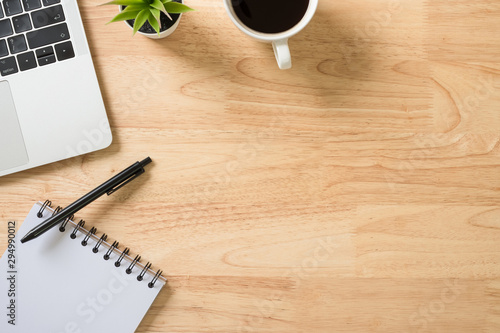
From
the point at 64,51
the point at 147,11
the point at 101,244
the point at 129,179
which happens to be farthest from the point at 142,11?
the point at 101,244

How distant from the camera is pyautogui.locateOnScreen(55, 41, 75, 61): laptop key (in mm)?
719

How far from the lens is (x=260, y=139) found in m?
0.76

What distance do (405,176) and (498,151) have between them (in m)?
0.16

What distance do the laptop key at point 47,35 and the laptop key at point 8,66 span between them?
4 cm

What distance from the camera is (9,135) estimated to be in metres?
0.74

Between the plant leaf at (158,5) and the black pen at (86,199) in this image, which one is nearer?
the plant leaf at (158,5)

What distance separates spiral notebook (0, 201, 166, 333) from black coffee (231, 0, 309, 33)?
0.43 metres

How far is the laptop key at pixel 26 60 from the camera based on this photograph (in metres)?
0.72

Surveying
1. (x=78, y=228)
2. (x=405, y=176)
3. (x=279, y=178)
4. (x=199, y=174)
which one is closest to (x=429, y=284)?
(x=405, y=176)

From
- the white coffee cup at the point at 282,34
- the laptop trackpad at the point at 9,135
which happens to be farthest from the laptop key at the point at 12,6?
the white coffee cup at the point at 282,34

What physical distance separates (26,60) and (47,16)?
8 cm

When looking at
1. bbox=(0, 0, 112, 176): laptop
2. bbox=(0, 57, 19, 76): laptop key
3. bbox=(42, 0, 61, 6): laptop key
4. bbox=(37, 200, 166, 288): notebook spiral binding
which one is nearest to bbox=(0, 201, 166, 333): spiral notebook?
bbox=(37, 200, 166, 288): notebook spiral binding

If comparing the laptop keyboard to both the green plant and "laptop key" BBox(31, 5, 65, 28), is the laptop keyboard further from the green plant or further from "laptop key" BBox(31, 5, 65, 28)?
the green plant

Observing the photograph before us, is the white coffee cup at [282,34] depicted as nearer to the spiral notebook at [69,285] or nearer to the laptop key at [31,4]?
the laptop key at [31,4]
